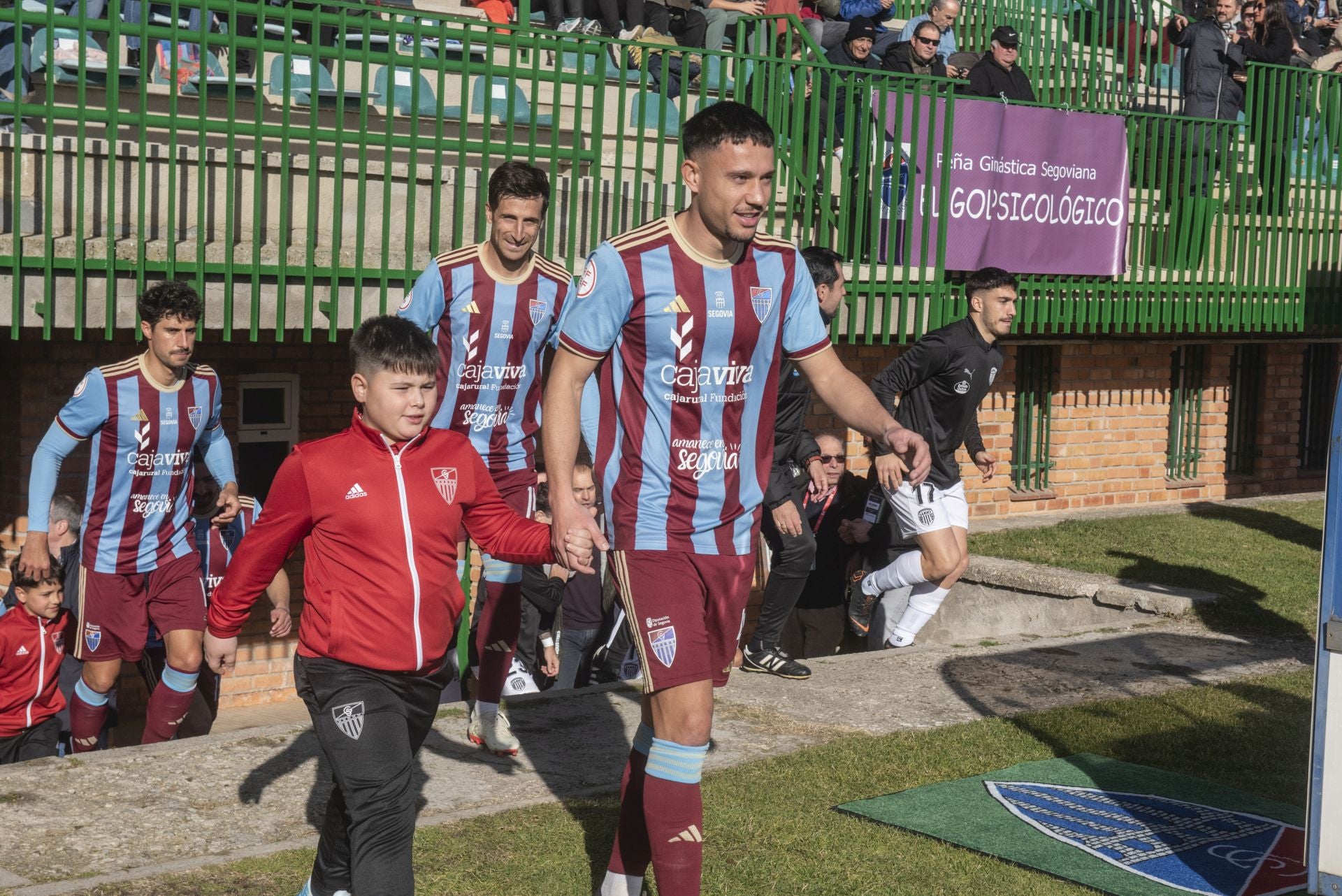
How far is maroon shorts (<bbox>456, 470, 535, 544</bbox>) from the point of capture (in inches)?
283

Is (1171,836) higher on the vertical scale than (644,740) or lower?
lower

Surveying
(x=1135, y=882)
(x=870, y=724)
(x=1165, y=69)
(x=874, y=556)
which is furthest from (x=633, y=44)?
(x=1165, y=69)

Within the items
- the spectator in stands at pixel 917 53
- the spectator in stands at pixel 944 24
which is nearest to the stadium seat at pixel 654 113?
the spectator in stands at pixel 917 53

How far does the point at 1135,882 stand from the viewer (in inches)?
217

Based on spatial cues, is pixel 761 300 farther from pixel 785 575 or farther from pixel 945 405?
pixel 945 405

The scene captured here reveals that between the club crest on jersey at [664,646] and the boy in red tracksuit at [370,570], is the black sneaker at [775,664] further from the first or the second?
the boy in red tracksuit at [370,570]

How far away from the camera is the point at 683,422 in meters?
4.94

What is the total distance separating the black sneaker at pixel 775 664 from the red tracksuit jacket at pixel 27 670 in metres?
3.54

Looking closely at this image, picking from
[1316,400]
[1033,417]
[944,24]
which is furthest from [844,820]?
[1316,400]

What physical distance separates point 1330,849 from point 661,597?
6.75 feet

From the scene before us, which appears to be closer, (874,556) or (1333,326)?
(874,556)

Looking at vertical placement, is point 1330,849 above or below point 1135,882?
above

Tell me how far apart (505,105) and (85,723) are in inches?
186

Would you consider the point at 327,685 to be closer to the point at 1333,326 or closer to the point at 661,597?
the point at 661,597
